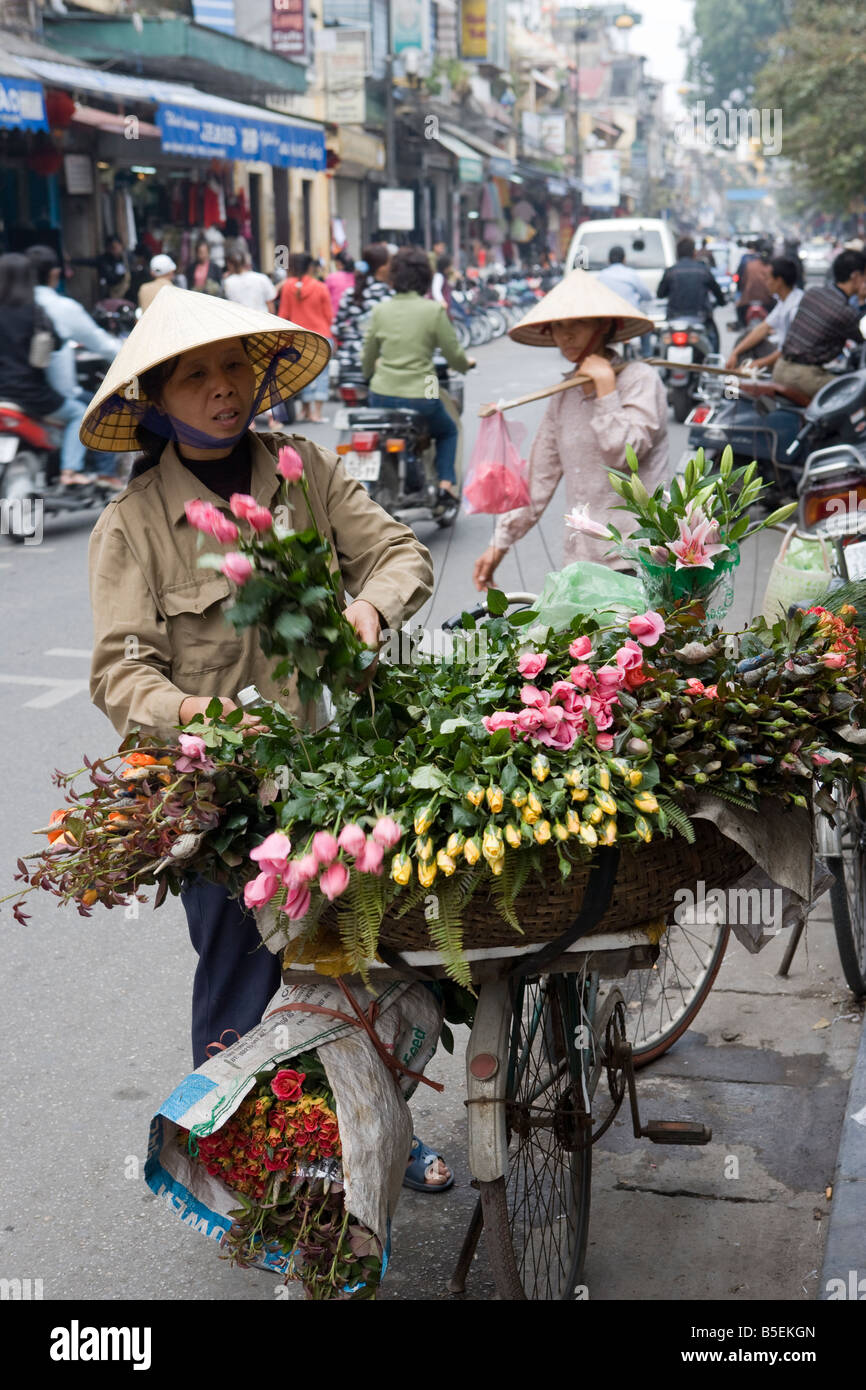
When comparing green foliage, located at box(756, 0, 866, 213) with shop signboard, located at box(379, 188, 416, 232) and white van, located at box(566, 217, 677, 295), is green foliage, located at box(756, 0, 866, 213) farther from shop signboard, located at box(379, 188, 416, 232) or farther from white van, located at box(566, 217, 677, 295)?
shop signboard, located at box(379, 188, 416, 232)

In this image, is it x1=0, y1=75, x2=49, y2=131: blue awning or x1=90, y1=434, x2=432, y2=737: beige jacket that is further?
x1=0, y1=75, x2=49, y2=131: blue awning

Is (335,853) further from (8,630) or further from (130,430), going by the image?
(8,630)

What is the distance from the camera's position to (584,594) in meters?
2.62

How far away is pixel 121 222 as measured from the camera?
20.6 metres

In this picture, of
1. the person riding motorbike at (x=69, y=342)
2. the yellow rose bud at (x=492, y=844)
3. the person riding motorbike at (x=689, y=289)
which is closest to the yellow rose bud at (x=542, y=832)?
the yellow rose bud at (x=492, y=844)

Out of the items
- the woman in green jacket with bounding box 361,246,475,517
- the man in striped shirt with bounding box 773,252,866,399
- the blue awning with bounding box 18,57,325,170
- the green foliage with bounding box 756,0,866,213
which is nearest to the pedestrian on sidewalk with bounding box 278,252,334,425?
the blue awning with bounding box 18,57,325,170

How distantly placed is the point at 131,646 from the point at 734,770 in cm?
103

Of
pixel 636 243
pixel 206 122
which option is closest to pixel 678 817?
pixel 206 122

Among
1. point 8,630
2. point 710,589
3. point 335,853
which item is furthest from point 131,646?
point 8,630

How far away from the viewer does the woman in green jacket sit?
8.77 m

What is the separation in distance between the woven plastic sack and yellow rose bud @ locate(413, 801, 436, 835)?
6.55 feet

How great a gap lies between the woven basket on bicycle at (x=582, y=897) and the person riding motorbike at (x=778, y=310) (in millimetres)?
8861

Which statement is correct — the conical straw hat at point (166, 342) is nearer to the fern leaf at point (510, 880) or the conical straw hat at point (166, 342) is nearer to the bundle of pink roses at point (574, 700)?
the bundle of pink roses at point (574, 700)

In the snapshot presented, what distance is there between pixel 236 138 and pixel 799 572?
55.1ft
